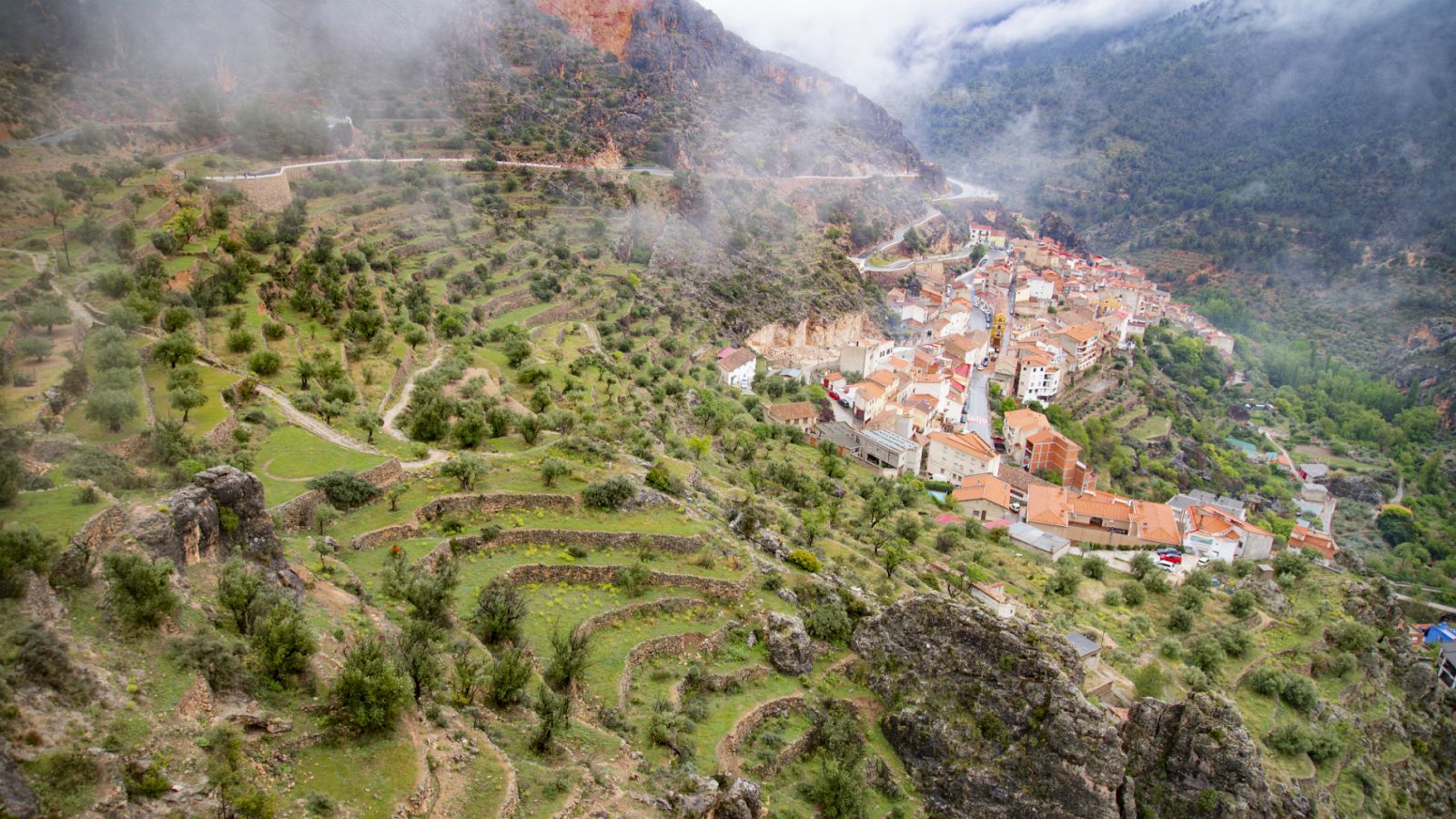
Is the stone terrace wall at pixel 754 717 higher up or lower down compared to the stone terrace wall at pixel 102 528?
lower down

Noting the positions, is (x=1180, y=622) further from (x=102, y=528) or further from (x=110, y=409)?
(x=110, y=409)

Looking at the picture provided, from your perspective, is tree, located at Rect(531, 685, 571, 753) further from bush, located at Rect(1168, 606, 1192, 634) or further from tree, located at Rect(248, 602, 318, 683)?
bush, located at Rect(1168, 606, 1192, 634)

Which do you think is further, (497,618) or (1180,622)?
(1180,622)

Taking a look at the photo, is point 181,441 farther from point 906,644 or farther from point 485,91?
point 485,91

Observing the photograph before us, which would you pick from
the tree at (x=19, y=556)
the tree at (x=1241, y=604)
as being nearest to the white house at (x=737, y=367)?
the tree at (x=1241, y=604)

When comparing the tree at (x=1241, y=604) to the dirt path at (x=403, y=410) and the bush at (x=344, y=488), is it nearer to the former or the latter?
the dirt path at (x=403, y=410)

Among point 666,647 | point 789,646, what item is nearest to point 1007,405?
point 789,646

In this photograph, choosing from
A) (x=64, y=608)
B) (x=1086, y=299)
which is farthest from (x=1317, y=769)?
(x=1086, y=299)
